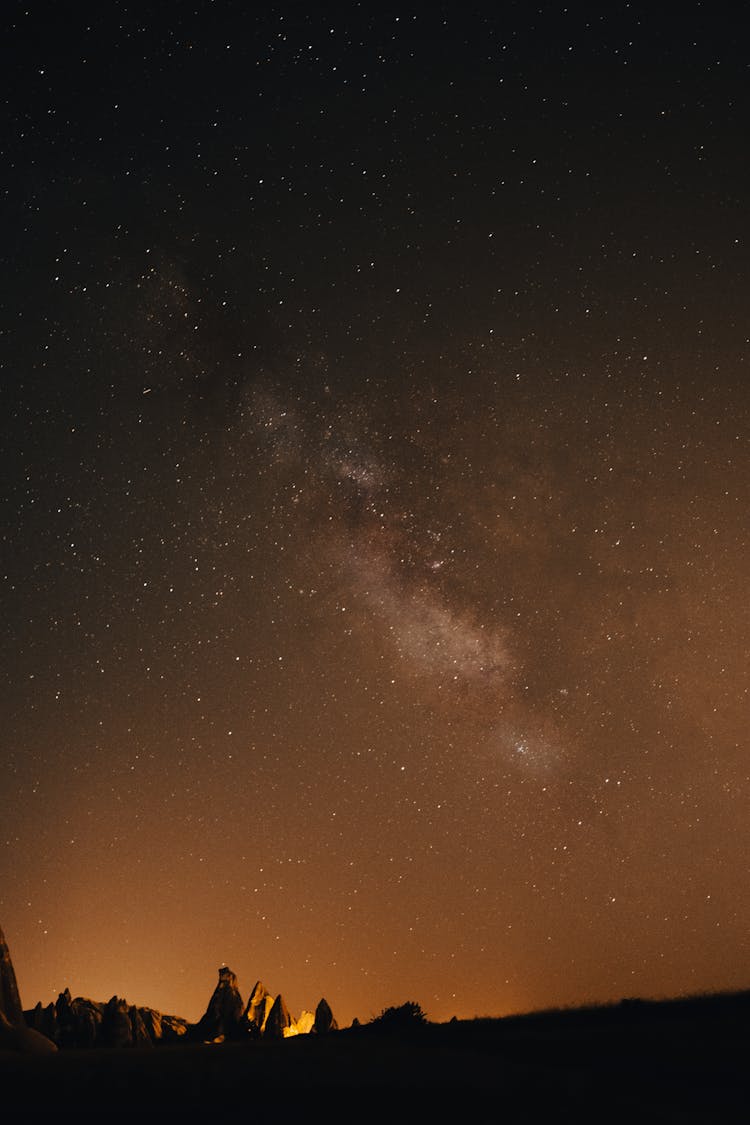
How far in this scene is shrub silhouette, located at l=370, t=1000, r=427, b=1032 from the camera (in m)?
20.5

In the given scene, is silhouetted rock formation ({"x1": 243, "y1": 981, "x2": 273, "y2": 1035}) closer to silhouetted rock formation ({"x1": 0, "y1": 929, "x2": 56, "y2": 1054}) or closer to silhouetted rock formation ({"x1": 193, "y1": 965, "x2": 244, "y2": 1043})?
silhouetted rock formation ({"x1": 193, "y1": 965, "x2": 244, "y2": 1043})

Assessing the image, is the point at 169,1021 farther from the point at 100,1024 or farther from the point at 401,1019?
the point at 401,1019

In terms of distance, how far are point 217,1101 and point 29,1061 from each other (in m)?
4.94

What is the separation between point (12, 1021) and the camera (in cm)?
1838

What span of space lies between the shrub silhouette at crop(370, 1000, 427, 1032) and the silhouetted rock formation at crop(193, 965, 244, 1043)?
27.0 meters

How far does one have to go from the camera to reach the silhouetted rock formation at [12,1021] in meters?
17.0

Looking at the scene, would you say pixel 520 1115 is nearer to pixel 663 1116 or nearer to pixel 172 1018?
pixel 663 1116

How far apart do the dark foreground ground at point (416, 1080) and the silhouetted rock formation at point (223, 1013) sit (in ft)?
123

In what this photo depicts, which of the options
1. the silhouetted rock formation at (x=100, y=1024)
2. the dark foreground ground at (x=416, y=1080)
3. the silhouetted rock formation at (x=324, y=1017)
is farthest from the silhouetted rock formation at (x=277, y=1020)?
the dark foreground ground at (x=416, y=1080)

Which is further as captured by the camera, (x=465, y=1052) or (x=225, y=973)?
(x=225, y=973)

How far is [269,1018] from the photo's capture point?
48.2 meters

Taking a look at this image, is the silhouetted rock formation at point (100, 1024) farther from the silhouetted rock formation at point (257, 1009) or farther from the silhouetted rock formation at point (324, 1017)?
the silhouetted rock formation at point (324, 1017)

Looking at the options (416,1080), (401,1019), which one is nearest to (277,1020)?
(401,1019)

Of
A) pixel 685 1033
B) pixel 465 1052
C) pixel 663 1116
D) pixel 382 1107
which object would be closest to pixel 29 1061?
pixel 382 1107
